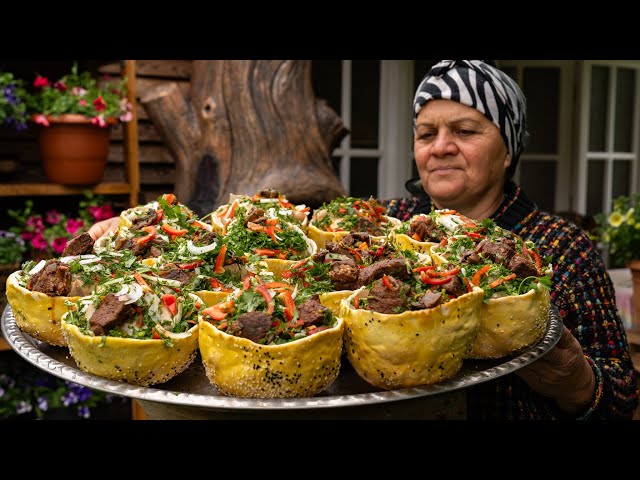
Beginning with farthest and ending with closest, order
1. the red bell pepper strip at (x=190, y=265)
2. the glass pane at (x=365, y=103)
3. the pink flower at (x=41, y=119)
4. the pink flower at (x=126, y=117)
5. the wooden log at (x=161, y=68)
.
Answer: the glass pane at (x=365, y=103)
the wooden log at (x=161, y=68)
the pink flower at (x=126, y=117)
the pink flower at (x=41, y=119)
the red bell pepper strip at (x=190, y=265)

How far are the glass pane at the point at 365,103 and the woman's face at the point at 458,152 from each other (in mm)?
2838

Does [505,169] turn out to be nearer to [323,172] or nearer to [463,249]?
[463,249]

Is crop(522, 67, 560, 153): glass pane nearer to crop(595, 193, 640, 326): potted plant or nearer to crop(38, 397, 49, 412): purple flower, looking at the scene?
crop(595, 193, 640, 326): potted plant

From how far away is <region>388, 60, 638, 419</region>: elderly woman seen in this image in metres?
2.30

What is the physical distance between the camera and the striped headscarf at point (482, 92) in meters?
2.65

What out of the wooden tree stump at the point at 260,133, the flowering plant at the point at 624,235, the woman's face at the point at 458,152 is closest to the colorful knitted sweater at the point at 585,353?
the woman's face at the point at 458,152

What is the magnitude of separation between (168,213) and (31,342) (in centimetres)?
77

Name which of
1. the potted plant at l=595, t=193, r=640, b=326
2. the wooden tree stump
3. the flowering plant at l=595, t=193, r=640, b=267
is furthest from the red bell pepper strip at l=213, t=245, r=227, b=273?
the flowering plant at l=595, t=193, r=640, b=267

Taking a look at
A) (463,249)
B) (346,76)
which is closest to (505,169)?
(463,249)

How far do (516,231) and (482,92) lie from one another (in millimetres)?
621

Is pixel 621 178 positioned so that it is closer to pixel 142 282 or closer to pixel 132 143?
pixel 132 143

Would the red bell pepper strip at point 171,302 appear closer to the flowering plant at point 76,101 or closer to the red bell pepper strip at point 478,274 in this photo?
the red bell pepper strip at point 478,274

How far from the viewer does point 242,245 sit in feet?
7.45

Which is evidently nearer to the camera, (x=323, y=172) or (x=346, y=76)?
(x=323, y=172)
